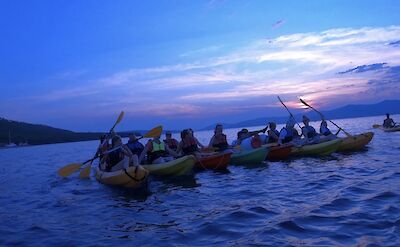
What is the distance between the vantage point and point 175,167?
13.4 metres

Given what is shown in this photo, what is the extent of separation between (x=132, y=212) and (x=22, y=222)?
251 cm

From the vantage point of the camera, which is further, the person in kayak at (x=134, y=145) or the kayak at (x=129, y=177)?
the person in kayak at (x=134, y=145)

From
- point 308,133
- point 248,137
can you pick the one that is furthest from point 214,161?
point 308,133

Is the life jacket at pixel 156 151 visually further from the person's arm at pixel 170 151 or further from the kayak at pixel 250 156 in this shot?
the kayak at pixel 250 156

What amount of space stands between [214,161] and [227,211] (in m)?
6.50

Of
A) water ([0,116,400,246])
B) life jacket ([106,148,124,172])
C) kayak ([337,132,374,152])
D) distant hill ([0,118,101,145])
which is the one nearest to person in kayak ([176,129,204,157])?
water ([0,116,400,246])

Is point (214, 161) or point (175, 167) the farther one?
point (214, 161)

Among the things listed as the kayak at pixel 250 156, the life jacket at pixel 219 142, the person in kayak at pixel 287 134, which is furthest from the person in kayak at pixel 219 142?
the person in kayak at pixel 287 134

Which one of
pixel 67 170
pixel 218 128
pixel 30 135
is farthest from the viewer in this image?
pixel 30 135

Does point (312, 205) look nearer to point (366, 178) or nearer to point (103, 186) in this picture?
point (366, 178)

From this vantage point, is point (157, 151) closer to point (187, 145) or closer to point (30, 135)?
point (187, 145)

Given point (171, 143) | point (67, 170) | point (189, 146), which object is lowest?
point (67, 170)

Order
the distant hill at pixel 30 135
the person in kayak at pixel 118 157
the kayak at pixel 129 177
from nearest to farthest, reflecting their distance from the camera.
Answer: the kayak at pixel 129 177 → the person in kayak at pixel 118 157 → the distant hill at pixel 30 135

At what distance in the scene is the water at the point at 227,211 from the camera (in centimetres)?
655
